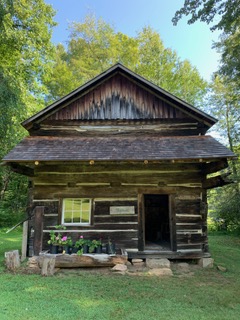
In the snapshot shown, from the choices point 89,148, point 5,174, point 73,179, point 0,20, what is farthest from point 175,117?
point 5,174

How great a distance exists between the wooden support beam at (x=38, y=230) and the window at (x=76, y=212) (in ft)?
2.53

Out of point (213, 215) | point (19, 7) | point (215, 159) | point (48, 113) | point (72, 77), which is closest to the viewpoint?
point (215, 159)

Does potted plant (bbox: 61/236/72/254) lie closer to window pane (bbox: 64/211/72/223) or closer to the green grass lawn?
window pane (bbox: 64/211/72/223)

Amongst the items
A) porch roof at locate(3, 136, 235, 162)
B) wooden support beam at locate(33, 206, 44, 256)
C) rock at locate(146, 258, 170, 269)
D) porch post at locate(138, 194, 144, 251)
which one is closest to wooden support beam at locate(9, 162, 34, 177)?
porch roof at locate(3, 136, 235, 162)

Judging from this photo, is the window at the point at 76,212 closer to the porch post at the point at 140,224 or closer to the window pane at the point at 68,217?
the window pane at the point at 68,217


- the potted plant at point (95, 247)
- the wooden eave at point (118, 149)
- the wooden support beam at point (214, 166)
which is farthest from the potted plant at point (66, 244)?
the wooden support beam at point (214, 166)

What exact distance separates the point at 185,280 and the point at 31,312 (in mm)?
3805

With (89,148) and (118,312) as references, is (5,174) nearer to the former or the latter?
(89,148)

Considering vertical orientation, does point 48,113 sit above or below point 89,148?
above

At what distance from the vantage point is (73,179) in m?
8.57

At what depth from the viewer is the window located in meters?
8.50

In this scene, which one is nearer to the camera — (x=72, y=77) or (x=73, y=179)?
(x=73, y=179)

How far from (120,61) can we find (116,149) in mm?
15015

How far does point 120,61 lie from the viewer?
2116 centimetres
